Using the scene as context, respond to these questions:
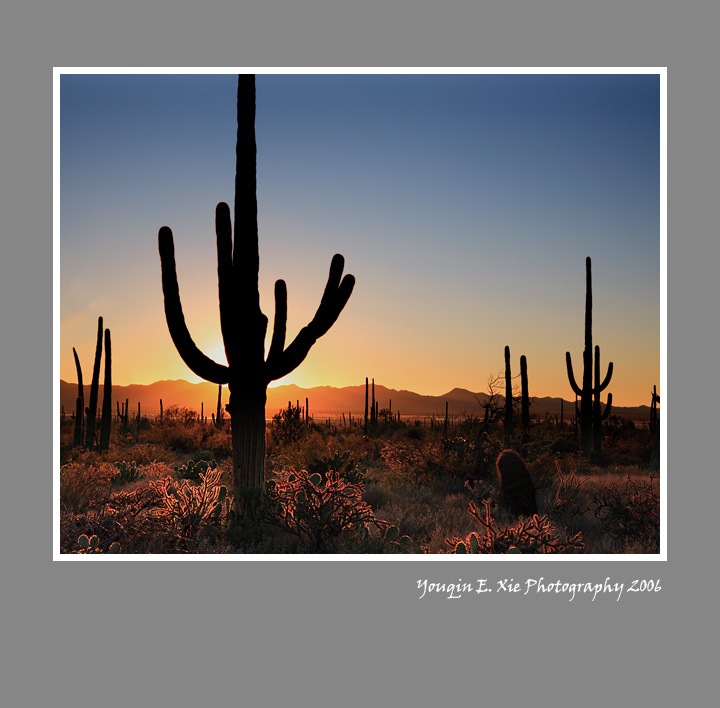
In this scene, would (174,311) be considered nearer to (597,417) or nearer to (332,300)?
(332,300)

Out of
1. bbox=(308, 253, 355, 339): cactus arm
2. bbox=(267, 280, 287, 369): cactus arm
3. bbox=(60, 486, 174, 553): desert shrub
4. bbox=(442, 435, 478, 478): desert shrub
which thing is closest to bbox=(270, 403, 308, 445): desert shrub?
bbox=(442, 435, 478, 478): desert shrub

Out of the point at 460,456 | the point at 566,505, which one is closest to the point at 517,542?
→ the point at 566,505

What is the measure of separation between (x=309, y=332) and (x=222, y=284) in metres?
1.28

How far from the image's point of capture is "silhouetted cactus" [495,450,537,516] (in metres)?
8.62

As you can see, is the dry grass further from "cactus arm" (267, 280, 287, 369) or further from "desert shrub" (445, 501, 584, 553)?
"cactus arm" (267, 280, 287, 369)

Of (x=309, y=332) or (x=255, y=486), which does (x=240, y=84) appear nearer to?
(x=309, y=332)

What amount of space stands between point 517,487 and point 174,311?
5.38 meters

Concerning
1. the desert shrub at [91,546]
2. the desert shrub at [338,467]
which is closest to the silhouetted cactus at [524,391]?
the desert shrub at [338,467]

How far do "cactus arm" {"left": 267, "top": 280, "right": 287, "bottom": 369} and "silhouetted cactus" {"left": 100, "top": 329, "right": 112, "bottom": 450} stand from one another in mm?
10014

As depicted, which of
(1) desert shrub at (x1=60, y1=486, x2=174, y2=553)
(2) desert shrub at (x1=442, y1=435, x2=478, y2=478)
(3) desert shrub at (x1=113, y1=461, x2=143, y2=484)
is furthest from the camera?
(3) desert shrub at (x1=113, y1=461, x2=143, y2=484)

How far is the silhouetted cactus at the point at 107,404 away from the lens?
1662 cm

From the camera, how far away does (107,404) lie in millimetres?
16641

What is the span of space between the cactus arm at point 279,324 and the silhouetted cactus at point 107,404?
32.9 ft

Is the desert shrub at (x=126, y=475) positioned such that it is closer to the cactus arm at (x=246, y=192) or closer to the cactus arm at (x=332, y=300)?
the cactus arm at (x=246, y=192)
